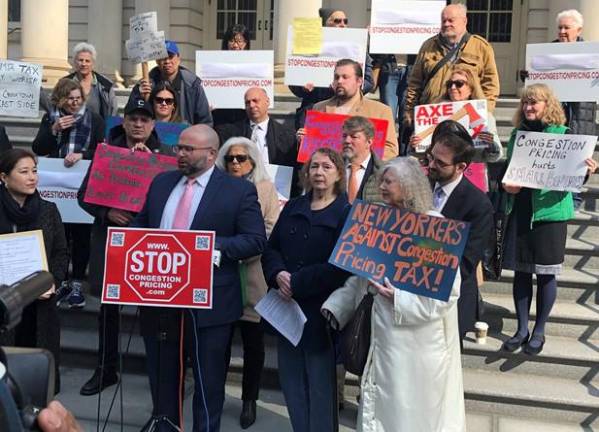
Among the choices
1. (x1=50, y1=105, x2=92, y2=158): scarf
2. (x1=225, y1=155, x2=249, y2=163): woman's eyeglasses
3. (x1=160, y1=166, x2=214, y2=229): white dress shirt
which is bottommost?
(x1=160, y1=166, x2=214, y2=229): white dress shirt

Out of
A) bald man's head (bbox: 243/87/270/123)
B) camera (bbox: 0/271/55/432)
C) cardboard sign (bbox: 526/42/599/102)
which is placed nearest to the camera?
camera (bbox: 0/271/55/432)

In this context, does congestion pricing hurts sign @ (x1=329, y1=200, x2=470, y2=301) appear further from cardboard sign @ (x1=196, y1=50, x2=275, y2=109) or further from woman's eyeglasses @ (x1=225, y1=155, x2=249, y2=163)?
cardboard sign @ (x1=196, y1=50, x2=275, y2=109)

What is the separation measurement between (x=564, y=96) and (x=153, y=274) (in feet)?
13.7

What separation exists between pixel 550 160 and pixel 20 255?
3.73 m

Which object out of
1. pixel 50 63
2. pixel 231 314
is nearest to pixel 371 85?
pixel 231 314

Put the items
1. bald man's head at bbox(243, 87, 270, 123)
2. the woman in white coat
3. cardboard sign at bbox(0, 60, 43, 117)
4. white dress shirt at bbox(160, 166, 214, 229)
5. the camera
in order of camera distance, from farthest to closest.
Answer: cardboard sign at bbox(0, 60, 43, 117)
bald man's head at bbox(243, 87, 270, 123)
white dress shirt at bbox(160, 166, 214, 229)
the woman in white coat
the camera

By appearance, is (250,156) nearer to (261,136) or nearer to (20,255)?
(261,136)

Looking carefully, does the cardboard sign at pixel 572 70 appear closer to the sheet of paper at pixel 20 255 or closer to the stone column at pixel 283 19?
the sheet of paper at pixel 20 255

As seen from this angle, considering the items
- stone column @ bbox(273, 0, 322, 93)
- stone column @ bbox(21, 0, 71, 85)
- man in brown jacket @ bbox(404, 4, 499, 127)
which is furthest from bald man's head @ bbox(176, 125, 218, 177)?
stone column @ bbox(21, 0, 71, 85)

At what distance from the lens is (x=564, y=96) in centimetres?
661

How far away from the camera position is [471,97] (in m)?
5.95

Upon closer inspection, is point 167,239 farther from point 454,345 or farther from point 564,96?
point 564,96

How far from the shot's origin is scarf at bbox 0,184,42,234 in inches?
204

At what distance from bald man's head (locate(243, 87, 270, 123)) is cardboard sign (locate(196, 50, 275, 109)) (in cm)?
100
